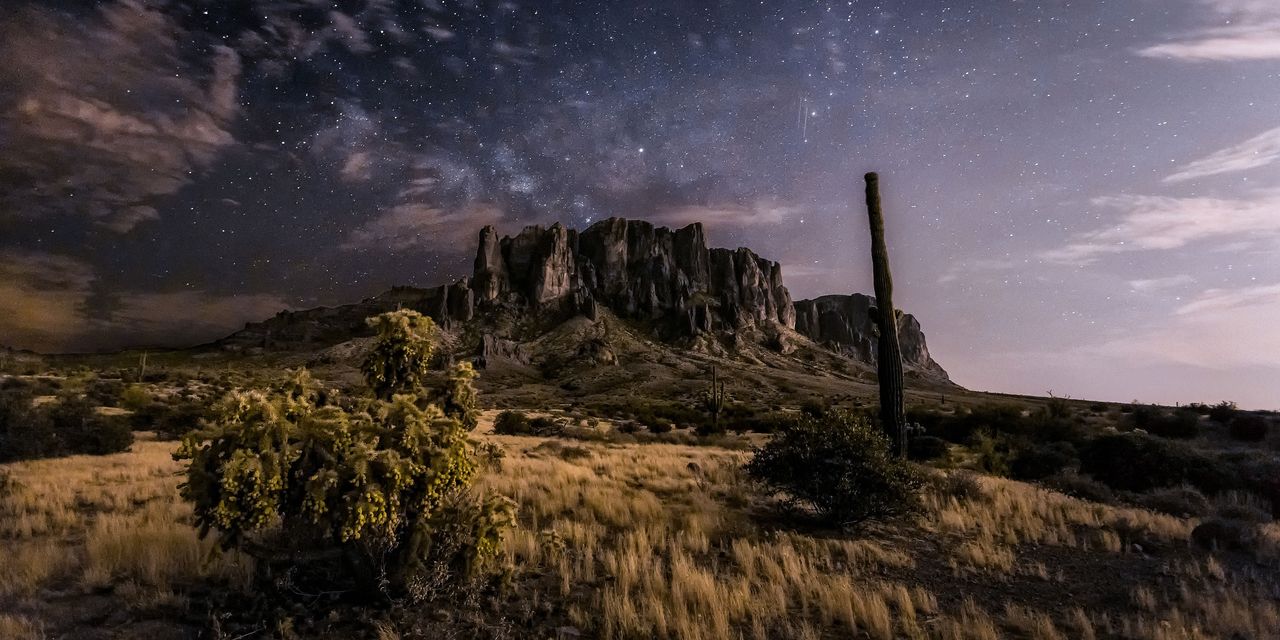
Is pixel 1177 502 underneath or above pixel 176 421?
underneath

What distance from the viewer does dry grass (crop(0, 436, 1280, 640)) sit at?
6.23 metres

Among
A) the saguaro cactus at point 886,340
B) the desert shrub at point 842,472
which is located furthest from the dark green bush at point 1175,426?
the desert shrub at point 842,472

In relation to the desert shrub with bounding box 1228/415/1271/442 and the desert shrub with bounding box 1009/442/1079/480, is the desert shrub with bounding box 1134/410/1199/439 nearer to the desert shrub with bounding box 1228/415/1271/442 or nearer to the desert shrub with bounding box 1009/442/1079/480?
the desert shrub with bounding box 1228/415/1271/442

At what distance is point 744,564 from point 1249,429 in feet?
128

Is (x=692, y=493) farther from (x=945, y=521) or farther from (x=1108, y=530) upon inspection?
(x=1108, y=530)

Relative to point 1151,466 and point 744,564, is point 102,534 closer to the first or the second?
point 744,564

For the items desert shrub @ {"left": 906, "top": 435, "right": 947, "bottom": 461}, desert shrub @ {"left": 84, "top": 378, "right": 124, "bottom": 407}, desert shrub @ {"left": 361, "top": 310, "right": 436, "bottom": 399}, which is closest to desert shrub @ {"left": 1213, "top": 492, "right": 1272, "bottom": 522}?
desert shrub @ {"left": 906, "top": 435, "right": 947, "bottom": 461}

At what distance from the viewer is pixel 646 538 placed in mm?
9086

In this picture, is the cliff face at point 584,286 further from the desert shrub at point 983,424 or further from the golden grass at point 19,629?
the golden grass at point 19,629

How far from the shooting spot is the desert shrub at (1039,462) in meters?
18.7

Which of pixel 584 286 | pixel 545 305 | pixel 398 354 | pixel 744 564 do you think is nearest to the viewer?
pixel 398 354

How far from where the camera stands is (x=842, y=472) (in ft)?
35.0

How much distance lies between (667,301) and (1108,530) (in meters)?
177

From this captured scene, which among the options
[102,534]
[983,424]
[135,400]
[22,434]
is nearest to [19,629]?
[102,534]
